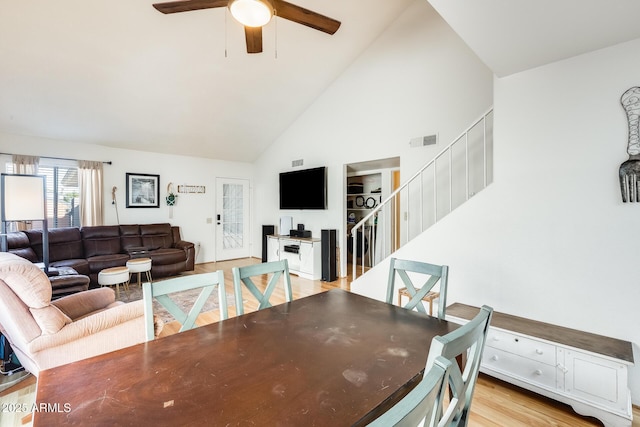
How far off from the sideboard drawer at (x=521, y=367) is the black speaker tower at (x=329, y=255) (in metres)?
3.07

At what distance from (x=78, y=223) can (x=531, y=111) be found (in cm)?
700

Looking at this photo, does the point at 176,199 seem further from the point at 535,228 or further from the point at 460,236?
the point at 535,228

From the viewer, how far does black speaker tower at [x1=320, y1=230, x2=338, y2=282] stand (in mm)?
5086

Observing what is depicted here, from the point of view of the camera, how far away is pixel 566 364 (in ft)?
6.24

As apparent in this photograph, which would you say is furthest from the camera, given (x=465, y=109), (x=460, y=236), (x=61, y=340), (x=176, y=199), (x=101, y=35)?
(x=176, y=199)

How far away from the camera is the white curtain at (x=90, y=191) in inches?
208

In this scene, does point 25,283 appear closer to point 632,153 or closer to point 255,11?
point 255,11

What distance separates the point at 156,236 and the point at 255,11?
4.97 m

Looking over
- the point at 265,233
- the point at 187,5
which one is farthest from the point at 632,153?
the point at 265,233

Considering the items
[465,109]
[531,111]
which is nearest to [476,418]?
[531,111]

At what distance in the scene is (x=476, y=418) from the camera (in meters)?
1.84

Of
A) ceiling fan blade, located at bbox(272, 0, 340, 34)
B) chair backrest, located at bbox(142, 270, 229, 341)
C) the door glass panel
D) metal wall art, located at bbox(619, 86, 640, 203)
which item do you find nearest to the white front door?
the door glass panel

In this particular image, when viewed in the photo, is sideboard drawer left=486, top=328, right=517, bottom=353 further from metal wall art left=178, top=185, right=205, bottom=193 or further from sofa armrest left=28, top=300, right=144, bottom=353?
metal wall art left=178, top=185, right=205, bottom=193

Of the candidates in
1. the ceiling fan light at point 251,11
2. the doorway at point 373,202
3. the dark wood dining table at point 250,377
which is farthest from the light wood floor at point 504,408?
the ceiling fan light at point 251,11
